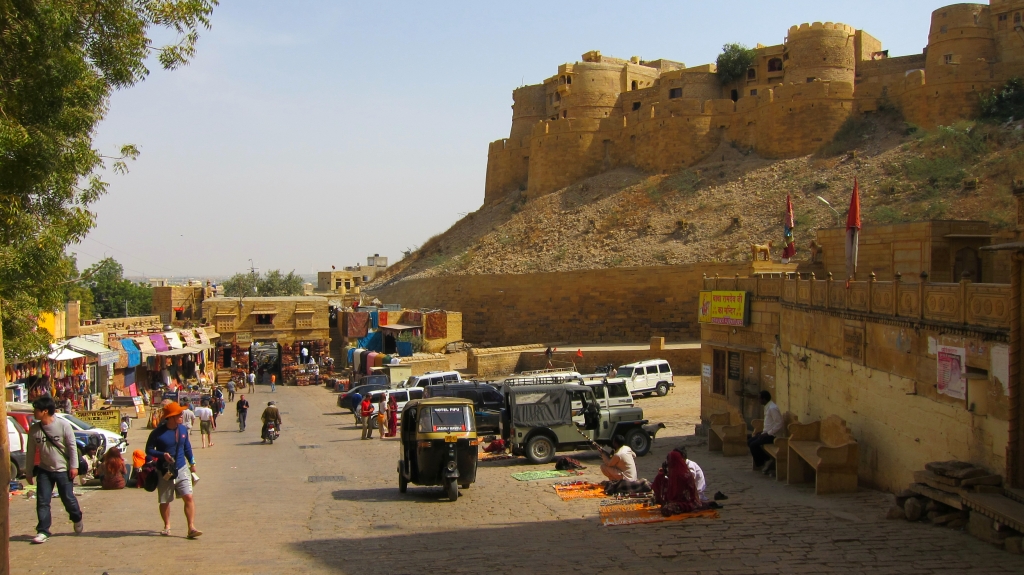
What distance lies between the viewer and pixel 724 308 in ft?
54.6

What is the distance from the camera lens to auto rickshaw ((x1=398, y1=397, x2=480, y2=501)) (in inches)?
406

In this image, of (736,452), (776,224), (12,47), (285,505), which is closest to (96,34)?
(12,47)

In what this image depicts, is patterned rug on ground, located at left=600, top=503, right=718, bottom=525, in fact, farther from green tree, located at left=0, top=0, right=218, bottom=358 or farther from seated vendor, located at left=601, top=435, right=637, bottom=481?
green tree, located at left=0, top=0, right=218, bottom=358

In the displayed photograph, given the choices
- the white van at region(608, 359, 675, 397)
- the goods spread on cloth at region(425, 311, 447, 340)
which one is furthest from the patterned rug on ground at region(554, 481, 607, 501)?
the goods spread on cloth at region(425, 311, 447, 340)

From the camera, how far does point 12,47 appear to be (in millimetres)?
7961

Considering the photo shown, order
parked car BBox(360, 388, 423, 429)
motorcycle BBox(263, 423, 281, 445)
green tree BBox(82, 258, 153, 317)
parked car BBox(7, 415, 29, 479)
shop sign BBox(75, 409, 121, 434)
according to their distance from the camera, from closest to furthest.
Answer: parked car BBox(7, 415, 29, 479)
shop sign BBox(75, 409, 121, 434)
motorcycle BBox(263, 423, 281, 445)
parked car BBox(360, 388, 423, 429)
green tree BBox(82, 258, 153, 317)

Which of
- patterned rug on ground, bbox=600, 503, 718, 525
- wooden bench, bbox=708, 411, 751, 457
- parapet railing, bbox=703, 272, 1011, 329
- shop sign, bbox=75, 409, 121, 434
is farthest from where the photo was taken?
shop sign, bbox=75, 409, 121, 434

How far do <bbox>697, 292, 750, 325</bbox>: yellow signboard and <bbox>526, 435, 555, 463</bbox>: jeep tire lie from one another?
469 centimetres

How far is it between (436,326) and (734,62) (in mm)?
22232

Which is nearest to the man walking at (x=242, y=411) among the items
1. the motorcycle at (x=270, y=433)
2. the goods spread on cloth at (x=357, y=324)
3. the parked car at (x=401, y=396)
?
the motorcycle at (x=270, y=433)

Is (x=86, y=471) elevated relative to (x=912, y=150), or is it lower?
lower

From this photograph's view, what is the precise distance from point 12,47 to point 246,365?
28.0 metres

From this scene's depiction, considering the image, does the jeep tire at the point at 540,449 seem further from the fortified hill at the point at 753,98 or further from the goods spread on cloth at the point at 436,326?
the fortified hill at the point at 753,98

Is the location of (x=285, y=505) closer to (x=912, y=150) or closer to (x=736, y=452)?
(x=736, y=452)
